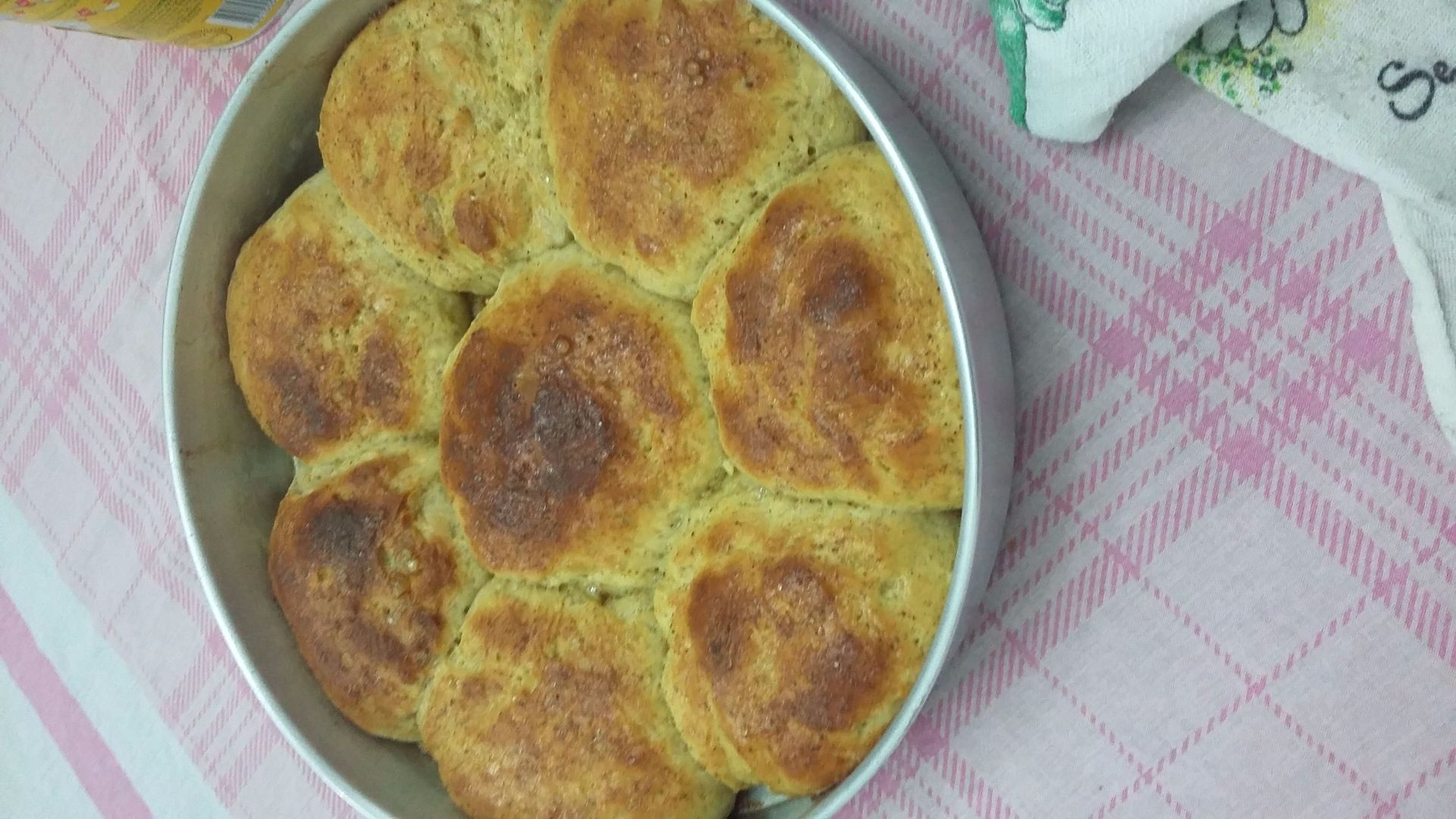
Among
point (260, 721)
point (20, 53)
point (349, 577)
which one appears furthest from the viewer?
point (20, 53)

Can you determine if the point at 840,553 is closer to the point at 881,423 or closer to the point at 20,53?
the point at 881,423

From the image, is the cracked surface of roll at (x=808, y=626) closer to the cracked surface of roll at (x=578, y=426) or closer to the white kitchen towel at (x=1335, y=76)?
the cracked surface of roll at (x=578, y=426)

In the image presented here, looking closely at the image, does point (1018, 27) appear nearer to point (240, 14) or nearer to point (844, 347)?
point (844, 347)

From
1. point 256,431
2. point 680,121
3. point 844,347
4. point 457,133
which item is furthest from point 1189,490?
point 256,431

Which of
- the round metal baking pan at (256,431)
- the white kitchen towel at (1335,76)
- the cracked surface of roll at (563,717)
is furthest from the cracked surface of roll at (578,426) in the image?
the white kitchen towel at (1335,76)

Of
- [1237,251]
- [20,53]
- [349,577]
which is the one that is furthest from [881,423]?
[20,53]
